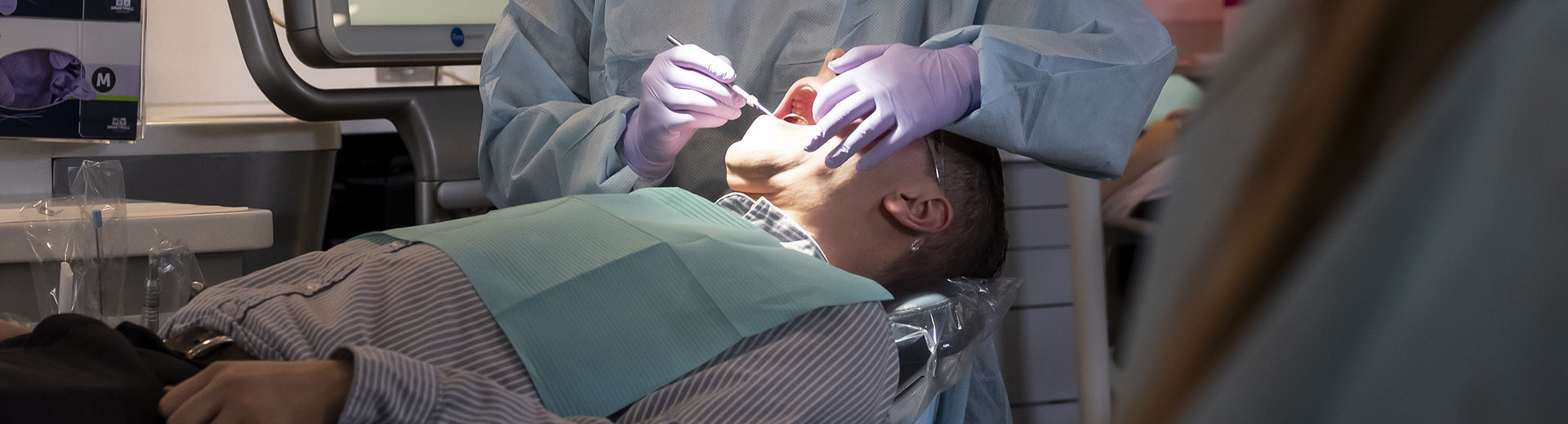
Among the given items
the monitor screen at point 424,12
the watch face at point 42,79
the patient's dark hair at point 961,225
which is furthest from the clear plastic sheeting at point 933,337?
the watch face at point 42,79

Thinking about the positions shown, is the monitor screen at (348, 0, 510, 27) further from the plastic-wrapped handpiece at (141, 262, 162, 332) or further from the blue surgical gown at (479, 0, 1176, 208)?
the plastic-wrapped handpiece at (141, 262, 162, 332)

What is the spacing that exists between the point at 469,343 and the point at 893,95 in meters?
0.59

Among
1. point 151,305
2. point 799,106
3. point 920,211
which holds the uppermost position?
point 799,106

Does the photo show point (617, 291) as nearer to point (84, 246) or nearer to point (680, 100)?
point (680, 100)

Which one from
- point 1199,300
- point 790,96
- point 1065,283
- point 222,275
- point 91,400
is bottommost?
point 1065,283

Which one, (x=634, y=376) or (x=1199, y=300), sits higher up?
(x=1199, y=300)

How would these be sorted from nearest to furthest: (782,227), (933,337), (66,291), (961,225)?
(66,291) → (933,337) → (782,227) → (961,225)

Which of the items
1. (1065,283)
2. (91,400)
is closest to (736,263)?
(91,400)

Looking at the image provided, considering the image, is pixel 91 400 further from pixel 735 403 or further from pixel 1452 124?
pixel 1452 124

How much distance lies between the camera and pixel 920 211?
56.7 inches

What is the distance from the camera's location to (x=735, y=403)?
38.2 inches

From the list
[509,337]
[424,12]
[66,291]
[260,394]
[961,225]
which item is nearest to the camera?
[260,394]

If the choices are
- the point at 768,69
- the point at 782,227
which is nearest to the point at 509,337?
the point at 782,227

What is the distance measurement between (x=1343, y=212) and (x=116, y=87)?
187cm
